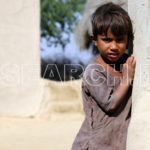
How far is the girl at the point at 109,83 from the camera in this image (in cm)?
149

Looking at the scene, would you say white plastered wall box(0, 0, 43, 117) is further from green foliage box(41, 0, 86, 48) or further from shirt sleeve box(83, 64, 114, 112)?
green foliage box(41, 0, 86, 48)

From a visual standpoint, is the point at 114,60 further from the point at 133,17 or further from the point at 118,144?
the point at 118,144

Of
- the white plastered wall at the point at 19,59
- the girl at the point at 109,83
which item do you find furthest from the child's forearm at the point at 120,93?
the white plastered wall at the point at 19,59

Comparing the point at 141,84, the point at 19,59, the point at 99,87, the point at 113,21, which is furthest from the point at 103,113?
the point at 19,59

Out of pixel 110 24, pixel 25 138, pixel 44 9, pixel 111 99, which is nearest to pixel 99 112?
pixel 111 99

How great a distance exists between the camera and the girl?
1.49 m

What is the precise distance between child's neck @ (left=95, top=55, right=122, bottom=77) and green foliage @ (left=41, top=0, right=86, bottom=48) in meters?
16.0

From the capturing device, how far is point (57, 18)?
18.2 metres

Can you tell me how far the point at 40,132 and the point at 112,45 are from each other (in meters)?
3.22

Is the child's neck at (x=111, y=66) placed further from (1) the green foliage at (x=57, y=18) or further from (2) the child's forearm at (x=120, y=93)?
(1) the green foliage at (x=57, y=18)

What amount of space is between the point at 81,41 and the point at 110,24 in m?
9.71

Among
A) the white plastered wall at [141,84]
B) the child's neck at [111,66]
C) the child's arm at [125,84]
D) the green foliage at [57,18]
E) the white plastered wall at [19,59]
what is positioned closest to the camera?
the white plastered wall at [141,84]

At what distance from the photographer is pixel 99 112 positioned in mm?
1562

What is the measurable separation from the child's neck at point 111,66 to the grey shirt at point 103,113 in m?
0.02
